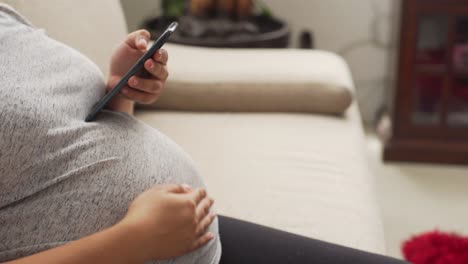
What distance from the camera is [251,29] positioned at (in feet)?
7.00

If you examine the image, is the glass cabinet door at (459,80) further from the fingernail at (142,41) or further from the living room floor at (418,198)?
the fingernail at (142,41)

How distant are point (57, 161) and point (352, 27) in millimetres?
2038

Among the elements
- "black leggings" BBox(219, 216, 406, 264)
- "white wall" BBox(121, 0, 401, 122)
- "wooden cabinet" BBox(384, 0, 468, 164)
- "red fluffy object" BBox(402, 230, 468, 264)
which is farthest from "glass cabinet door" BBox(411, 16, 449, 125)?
"black leggings" BBox(219, 216, 406, 264)

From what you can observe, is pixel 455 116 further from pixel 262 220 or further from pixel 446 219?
pixel 262 220

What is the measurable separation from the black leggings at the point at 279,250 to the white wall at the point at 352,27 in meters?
1.73

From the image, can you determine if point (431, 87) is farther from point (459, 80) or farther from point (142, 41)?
point (142, 41)

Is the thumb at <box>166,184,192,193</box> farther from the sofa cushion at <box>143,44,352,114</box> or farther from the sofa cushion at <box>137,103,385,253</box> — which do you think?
the sofa cushion at <box>143,44,352,114</box>

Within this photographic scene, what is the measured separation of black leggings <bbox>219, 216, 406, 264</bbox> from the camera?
0.94m

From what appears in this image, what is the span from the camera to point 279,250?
951 mm

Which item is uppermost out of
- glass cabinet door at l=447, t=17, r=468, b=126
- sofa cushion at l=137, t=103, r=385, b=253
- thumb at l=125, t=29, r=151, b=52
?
thumb at l=125, t=29, r=151, b=52

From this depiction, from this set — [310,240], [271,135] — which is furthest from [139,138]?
[271,135]

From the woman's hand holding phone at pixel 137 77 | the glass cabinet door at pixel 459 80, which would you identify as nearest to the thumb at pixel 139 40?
the woman's hand holding phone at pixel 137 77

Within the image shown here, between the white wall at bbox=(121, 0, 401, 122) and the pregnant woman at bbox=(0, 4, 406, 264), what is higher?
the pregnant woman at bbox=(0, 4, 406, 264)

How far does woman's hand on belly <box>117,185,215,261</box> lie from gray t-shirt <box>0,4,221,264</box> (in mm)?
40
